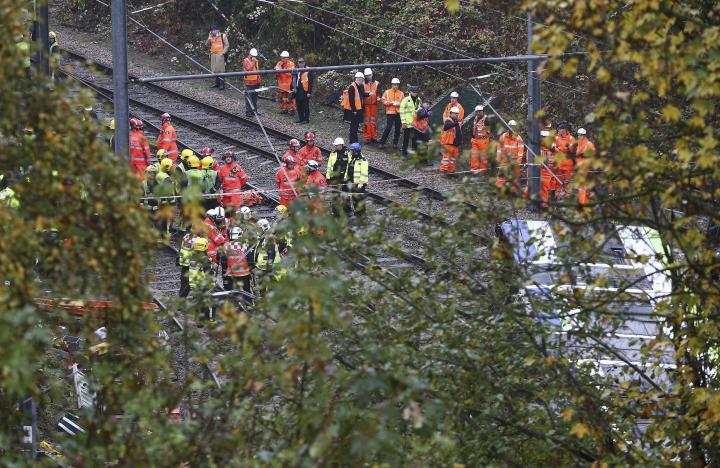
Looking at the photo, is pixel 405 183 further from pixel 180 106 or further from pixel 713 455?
pixel 713 455

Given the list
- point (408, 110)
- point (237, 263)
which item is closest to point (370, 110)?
point (408, 110)

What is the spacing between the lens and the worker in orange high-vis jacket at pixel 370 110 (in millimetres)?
27188

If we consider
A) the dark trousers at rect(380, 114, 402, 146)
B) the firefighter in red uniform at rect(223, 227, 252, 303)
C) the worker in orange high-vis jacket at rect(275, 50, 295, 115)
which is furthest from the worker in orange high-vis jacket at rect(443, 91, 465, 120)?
the firefighter in red uniform at rect(223, 227, 252, 303)

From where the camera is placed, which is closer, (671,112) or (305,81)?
(671,112)

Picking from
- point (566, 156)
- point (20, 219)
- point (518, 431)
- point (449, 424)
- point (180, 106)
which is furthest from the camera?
point (180, 106)

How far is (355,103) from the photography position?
26500 mm

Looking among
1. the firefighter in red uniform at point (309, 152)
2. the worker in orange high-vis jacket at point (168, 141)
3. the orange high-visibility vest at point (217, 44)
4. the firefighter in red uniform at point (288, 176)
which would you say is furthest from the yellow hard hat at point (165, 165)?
the orange high-visibility vest at point (217, 44)

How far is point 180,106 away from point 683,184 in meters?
23.0

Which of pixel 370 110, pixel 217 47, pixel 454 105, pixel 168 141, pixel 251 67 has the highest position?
pixel 217 47

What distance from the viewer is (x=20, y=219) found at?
616 centimetres

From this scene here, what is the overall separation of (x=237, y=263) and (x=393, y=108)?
17595mm

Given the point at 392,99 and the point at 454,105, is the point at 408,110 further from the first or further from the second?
the point at 454,105

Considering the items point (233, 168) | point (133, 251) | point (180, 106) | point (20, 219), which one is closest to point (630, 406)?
point (133, 251)

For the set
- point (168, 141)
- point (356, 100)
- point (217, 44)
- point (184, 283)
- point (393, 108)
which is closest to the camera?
point (184, 283)
